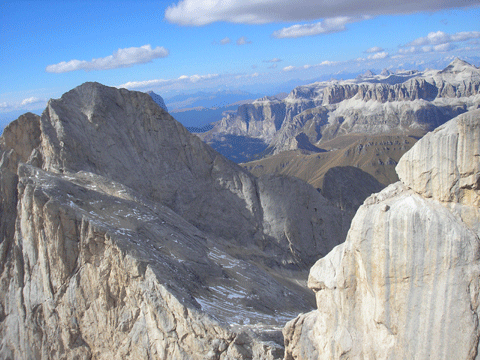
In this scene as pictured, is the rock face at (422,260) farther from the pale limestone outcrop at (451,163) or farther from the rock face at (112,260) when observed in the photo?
the rock face at (112,260)

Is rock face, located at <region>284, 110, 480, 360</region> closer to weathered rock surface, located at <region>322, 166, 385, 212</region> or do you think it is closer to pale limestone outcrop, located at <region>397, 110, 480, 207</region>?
pale limestone outcrop, located at <region>397, 110, 480, 207</region>

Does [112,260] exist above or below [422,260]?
below

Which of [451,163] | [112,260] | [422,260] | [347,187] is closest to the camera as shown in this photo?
[422,260]

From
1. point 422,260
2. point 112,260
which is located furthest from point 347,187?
point 422,260

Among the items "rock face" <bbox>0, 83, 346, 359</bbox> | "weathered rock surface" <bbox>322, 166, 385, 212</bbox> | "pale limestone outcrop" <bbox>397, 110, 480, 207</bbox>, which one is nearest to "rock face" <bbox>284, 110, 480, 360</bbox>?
"pale limestone outcrop" <bbox>397, 110, 480, 207</bbox>

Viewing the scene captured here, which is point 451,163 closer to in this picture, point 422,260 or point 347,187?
point 422,260

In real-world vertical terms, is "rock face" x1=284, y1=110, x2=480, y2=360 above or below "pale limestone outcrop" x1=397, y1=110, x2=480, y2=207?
below

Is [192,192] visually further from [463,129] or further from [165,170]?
[463,129]
